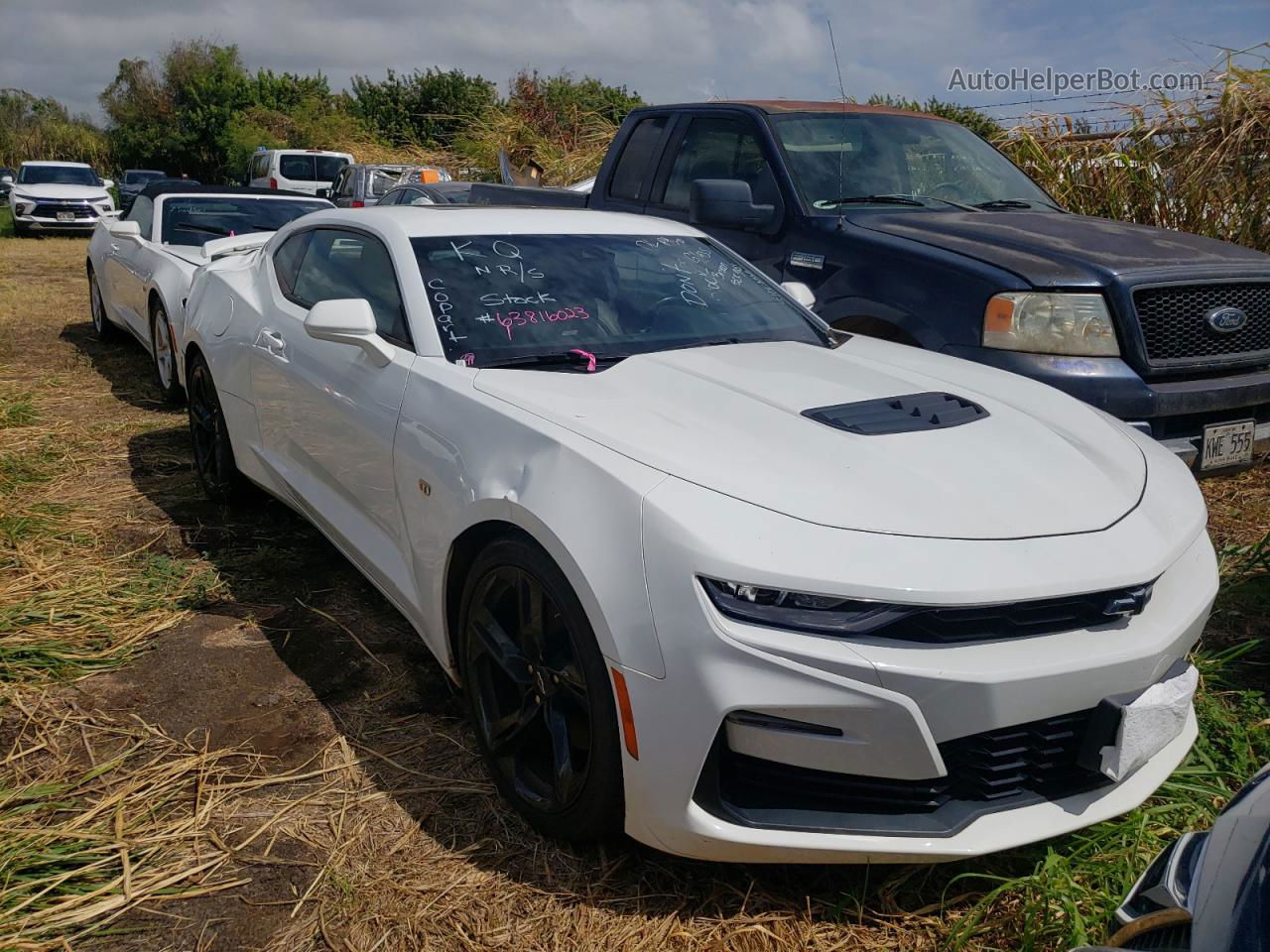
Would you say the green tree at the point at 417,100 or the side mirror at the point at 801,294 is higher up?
the green tree at the point at 417,100

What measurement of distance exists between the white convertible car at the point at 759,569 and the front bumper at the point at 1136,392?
76 cm

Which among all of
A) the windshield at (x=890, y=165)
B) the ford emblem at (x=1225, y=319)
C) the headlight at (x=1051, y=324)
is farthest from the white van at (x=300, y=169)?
the ford emblem at (x=1225, y=319)

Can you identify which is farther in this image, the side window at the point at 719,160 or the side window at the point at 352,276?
the side window at the point at 719,160

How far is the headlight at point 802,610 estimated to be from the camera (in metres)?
2.05

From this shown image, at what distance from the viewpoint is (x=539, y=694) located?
99.0 inches

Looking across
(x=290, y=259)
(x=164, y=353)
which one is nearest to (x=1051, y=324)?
(x=290, y=259)

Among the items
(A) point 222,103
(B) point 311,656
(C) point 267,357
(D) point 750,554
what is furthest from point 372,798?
(A) point 222,103

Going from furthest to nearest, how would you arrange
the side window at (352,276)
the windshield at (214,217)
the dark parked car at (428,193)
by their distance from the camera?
the dark parked car at (428,193), the windshield at (214,217), the side window at (352,276)

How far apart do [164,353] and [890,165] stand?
4.86m

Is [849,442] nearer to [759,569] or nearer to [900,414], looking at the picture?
[900,414]

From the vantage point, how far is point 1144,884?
1.57 metres

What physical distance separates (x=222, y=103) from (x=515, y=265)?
150ft

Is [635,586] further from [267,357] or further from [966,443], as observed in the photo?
[267,357]

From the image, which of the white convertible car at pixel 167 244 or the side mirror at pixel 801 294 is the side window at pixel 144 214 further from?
the side mirror at pixel 801 294
